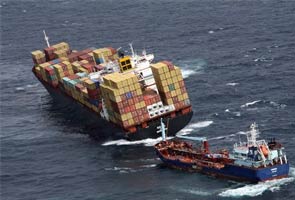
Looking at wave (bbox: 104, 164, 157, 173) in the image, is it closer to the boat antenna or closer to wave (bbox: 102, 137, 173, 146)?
the boat antenna

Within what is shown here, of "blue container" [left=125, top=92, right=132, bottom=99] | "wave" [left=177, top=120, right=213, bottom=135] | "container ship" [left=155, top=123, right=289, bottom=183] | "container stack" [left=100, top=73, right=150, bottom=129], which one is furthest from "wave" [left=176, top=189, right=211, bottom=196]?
"blue container" [left=125, top=92, right=132, bottom=99]

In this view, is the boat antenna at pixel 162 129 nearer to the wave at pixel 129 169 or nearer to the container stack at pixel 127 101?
the container stack at pixel 127 101

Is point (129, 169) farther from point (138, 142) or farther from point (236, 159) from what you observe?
point (236, 159)

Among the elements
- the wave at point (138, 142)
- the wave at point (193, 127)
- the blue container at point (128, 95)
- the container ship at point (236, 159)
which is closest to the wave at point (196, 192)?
the container ship at point (236, 159)

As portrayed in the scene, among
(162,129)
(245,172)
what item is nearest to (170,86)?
(162,129)

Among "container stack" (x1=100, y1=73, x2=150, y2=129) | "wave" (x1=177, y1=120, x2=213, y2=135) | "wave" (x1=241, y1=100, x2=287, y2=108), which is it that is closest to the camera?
"container stack" (x1=100, y1=73, x2=150, y2=129)

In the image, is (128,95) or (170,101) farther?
(170,101)
